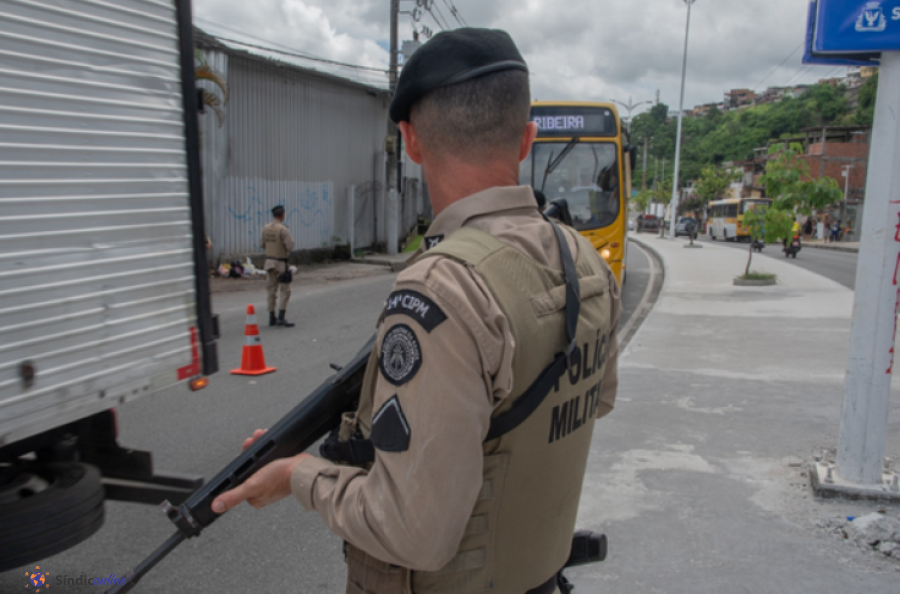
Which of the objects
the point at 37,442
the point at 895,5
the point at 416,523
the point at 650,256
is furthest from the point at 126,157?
the point at 650,256

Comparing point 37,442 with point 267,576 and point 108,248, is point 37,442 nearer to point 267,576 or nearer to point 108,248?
point 108,248

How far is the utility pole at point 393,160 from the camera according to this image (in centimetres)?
2009

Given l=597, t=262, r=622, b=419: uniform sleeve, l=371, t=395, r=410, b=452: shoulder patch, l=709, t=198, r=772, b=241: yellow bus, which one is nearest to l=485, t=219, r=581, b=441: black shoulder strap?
l=371, t=395, r=410, b=452: shoulder patch

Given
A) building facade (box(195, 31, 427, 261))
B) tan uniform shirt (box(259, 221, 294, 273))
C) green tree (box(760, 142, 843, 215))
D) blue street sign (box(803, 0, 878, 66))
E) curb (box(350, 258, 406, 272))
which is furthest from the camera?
curb (box(350, 258, 406, 272))

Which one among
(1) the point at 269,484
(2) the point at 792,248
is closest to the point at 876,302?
(1) the point at 269,484

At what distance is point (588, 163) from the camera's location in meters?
11.0

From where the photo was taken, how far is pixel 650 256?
90.0 feet

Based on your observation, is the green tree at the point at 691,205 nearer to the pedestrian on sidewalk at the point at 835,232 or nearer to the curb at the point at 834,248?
the pedestrian on sidewalk at the point at 835,232

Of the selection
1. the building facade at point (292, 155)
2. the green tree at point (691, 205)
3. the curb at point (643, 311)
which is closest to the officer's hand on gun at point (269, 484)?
the curb at point (643, 311)

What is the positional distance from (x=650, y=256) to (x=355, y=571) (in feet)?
90.2

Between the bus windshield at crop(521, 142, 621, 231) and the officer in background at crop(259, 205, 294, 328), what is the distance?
3.96 m

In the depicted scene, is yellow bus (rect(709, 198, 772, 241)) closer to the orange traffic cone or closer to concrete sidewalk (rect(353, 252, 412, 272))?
concrete sidewalk (rect(353, 252, 412, 272))

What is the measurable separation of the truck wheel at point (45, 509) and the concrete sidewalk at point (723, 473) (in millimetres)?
2145

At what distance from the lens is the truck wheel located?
218 centimetres
